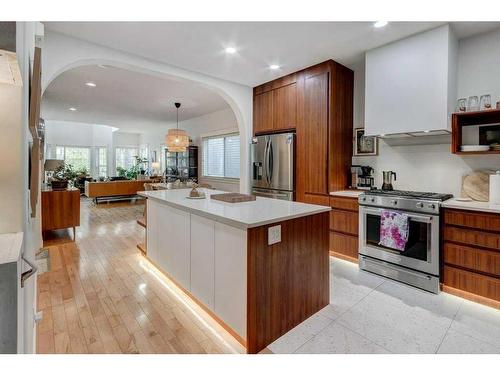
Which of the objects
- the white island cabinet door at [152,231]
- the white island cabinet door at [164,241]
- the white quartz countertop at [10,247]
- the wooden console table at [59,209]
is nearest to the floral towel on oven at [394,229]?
the white island cabinet door at [164,241]

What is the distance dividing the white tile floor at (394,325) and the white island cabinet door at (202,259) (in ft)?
2.01

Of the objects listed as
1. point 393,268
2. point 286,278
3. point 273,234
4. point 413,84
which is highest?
point 413,84

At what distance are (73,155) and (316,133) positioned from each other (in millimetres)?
11254

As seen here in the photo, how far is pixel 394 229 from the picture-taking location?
2.66 m

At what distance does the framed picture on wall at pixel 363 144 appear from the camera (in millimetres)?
3457

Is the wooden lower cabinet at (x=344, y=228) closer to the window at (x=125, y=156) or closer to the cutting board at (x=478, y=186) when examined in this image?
the cutting board at (x=478, y=186)

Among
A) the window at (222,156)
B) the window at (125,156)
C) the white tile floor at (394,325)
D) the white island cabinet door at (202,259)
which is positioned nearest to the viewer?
the white tile floor at (394,325)

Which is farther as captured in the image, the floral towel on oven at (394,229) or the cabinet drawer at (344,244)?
the cabinet drawer at (344,244)

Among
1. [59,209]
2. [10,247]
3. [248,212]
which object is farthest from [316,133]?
[59,209]

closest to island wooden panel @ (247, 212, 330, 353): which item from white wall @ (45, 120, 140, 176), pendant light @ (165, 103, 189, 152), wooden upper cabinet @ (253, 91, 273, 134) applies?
wooden upper cabinet @ (253, 91, 273, 134)

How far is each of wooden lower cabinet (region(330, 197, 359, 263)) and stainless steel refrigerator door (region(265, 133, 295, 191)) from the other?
814 mm

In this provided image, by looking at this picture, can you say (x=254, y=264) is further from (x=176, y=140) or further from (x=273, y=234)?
(x=176, y=140)

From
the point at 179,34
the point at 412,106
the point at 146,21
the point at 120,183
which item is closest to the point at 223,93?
the point at 179,34

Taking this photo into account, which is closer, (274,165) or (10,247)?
(10,247)
